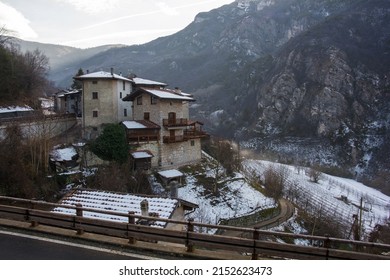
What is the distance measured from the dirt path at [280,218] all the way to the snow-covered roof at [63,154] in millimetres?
17940

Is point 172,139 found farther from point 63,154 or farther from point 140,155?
point 63,154

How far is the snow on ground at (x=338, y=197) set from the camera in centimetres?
5344

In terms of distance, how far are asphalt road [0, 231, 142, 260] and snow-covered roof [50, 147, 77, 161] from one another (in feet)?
85.6

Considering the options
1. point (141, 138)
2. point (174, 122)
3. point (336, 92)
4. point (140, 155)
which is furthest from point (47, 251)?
point (336, 92)

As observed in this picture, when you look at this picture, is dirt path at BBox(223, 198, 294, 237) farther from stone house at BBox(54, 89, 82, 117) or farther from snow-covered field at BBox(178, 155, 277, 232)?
stone house at BBox(54, 89, 82, 117)

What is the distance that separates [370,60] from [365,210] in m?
92.4

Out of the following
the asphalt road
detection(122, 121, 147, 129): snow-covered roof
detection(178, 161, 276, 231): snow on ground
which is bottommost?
detection(178, 161, 276, 231): snow on ground

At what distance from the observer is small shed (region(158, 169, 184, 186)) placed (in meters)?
37.8

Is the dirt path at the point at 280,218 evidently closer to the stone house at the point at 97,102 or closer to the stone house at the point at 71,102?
the stone house at the point at 97,102

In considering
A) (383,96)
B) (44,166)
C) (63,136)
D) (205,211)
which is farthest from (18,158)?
(383,96)

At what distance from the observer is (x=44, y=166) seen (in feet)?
109

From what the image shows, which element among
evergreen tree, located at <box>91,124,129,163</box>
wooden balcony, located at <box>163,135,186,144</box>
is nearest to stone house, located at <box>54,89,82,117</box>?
evergreen tree, located at <box>91,124,129,163</box>

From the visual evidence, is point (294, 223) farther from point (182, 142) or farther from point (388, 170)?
point (388, 170)
